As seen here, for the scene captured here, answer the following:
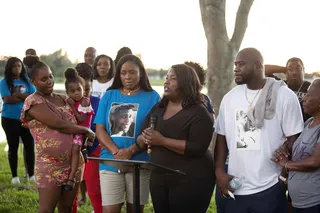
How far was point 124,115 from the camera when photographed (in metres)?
4.67

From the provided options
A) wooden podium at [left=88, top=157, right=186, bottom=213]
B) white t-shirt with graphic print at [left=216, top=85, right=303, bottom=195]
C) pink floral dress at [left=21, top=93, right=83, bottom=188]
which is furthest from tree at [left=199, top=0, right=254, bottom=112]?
wooden podium at [left=88, top=157, right=186, bottom=213]

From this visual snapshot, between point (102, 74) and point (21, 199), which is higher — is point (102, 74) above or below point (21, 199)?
above

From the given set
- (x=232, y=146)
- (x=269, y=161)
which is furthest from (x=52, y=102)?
(x=269, y=161)

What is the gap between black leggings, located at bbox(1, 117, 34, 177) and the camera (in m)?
8.17

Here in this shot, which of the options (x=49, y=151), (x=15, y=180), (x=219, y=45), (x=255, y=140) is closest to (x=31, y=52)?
(x=15, y=180)

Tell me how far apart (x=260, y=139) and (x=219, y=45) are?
16.7 ft

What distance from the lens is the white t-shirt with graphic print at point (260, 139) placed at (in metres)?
3.87

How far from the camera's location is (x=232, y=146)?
4.05 meters

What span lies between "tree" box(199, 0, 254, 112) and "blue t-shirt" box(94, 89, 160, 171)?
4145mm

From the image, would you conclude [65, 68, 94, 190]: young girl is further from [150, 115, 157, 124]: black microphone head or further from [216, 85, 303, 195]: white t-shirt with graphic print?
[216, 85, 303, 195]: white t-shirt with graphic print

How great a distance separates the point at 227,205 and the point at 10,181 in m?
5.29

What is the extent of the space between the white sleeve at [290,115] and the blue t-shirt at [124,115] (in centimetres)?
137

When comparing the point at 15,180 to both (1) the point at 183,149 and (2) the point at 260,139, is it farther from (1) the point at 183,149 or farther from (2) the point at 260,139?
(2) the point at 260,139

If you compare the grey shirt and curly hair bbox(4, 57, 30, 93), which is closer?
the grey shirt
